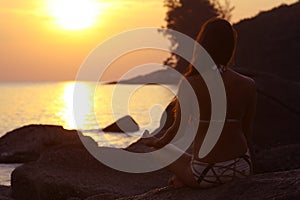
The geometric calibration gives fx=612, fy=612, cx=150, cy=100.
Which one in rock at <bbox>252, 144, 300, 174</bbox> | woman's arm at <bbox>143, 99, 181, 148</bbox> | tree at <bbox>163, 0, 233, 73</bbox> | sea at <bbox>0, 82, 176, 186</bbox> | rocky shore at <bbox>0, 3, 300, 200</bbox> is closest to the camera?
woman's arm at <bbox>143, 99, 181, 148</bbox>

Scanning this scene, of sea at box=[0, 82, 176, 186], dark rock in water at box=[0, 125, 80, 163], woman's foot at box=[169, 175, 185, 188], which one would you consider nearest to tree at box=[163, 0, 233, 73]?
sea at box=[0, 82, 176, 186]

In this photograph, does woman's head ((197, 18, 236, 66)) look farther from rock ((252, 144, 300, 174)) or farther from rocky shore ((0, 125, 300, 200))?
rock ((252, 144, 300, 174))

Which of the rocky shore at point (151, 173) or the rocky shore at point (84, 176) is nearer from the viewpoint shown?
the rocky shore at point (151, 173)

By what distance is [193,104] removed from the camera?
5.80 meters

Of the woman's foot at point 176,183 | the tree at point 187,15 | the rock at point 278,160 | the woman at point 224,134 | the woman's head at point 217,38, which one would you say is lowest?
the rock at point 278,160

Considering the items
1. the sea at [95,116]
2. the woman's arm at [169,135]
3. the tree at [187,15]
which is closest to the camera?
the woman's arm at [169,135]

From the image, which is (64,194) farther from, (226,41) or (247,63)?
(247,63)

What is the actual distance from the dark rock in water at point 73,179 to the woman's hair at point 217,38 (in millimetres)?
5509

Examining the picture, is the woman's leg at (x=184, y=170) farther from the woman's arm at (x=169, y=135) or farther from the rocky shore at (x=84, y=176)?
the rocky shore at (x=84, y=176)

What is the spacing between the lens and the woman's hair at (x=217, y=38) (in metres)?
5.61

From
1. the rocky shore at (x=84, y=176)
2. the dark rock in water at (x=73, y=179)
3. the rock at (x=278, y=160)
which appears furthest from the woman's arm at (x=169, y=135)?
the rock at (x=278, y=160)

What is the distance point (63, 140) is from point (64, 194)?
457 inches

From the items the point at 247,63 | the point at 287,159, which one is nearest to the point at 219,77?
the point at 287,159

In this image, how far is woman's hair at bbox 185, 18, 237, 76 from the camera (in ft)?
18.4
